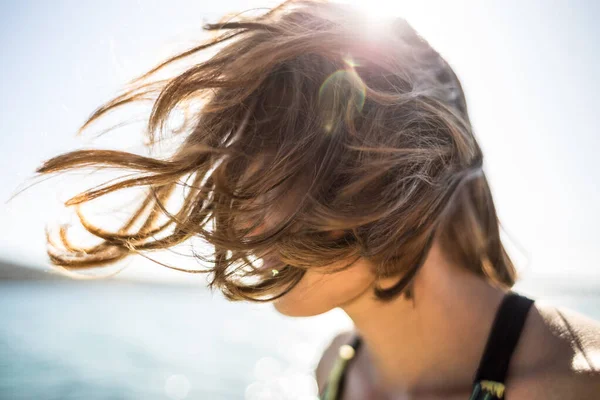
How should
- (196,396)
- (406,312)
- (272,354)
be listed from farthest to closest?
(272,354)
(196,396)
(406,312)

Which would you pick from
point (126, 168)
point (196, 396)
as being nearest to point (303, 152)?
point (126, 168)

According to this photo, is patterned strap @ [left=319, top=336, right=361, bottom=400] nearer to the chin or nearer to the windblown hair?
the chin

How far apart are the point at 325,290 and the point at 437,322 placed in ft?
1.22

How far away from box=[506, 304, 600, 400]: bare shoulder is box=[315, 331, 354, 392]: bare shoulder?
3.23 feet

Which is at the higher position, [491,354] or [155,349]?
[491,354]

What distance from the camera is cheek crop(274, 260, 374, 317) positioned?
1.26 metres

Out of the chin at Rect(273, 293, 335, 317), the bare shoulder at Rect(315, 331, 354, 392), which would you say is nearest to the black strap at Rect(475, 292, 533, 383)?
the chin at Rect(273, 293, 335, 317)

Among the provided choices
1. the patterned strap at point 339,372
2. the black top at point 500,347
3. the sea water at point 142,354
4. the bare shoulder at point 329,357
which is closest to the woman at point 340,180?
the black top at point 500,347

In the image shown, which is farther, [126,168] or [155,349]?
[155,349]

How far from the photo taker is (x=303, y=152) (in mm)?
1119

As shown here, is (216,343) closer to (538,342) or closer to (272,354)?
(272,354)

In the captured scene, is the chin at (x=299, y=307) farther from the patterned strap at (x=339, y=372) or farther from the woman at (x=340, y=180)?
the patterned strap at (x=339, y=372)

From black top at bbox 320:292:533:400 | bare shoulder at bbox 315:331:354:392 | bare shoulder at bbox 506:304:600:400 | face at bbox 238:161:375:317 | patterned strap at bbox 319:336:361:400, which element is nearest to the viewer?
A: bare shoulder at bbox 506:304:600:400

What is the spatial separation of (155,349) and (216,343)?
1.50 meters
